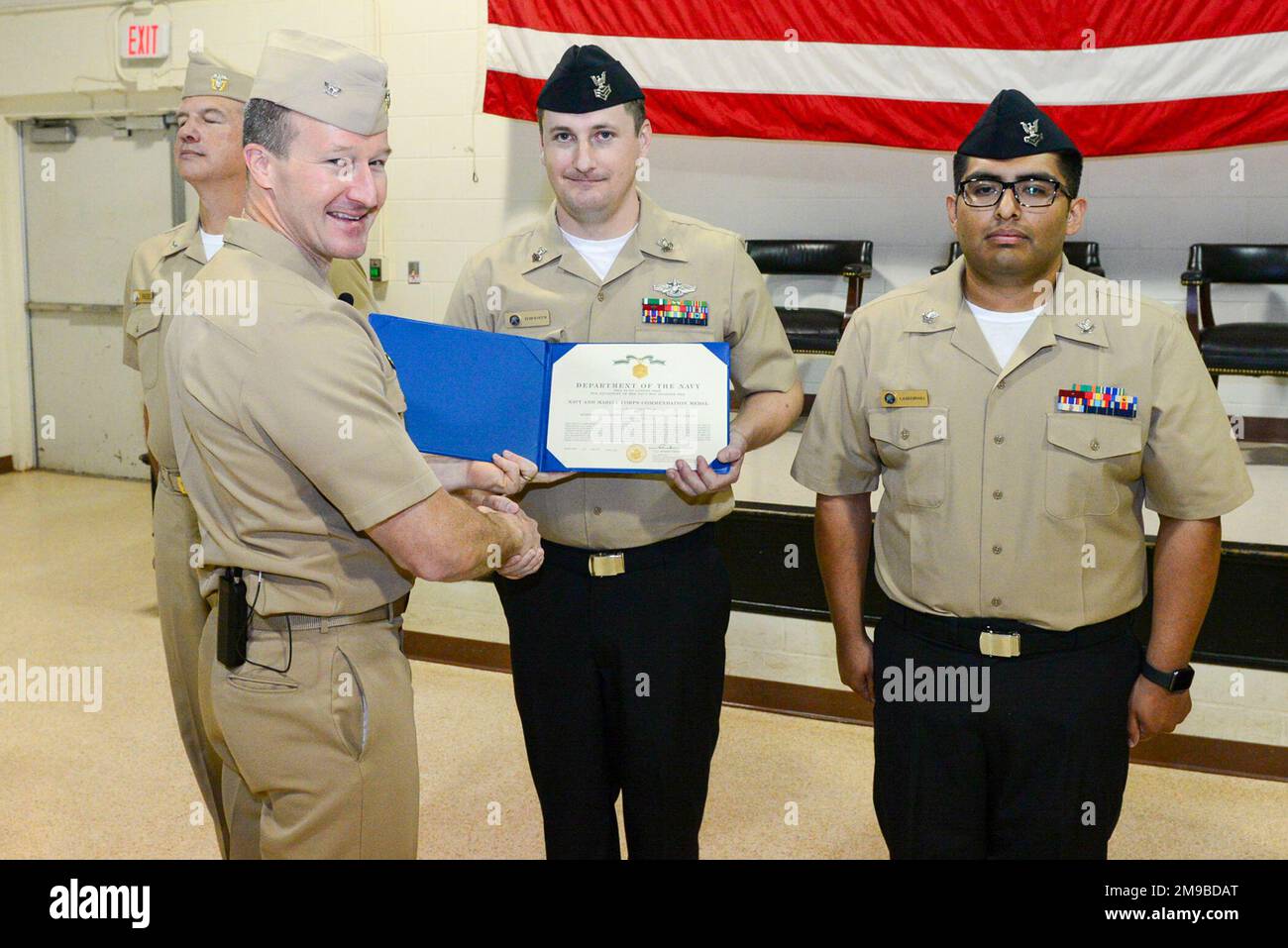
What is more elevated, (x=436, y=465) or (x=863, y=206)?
(x=863, y=206)

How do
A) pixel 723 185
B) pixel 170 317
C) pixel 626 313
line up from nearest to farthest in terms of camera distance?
pixel 626 313, pixel 170 317, pixel 723 185

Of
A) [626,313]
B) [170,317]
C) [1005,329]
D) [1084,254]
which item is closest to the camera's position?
[1005,329]

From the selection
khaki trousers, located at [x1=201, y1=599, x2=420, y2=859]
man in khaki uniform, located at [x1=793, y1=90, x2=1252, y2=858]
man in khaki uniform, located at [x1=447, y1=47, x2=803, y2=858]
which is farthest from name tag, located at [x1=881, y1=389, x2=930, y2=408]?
khaki trousers, located at [x1=201, y1=599, x2=420, y2=859]

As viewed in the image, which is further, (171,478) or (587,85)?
(171,478)

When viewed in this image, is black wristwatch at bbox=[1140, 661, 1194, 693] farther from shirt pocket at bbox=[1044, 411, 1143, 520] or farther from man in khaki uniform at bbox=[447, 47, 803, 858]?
man in khaki uniform at bbox=[447, 47, 803, 858]

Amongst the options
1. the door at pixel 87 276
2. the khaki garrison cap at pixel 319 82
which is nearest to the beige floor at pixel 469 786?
the khaki garrison cap at pixel 319 82

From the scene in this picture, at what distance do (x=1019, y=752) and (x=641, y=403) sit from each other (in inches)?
35.6

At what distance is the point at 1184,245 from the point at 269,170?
4542mm

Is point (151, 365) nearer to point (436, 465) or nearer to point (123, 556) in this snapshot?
point (436, 465)

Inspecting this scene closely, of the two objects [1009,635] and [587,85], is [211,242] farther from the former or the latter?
[1009,635]

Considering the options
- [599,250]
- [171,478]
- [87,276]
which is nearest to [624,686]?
[599,250]

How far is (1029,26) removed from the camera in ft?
14.7

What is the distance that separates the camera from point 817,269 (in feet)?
17.4
